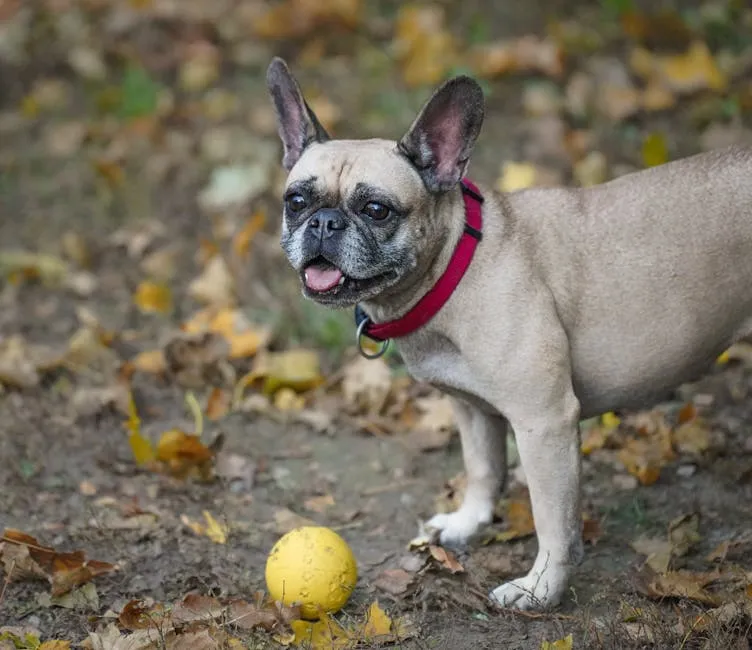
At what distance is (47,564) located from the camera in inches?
152

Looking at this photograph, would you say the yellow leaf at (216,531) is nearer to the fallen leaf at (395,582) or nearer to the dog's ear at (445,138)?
the fallen leaf at (395,582)

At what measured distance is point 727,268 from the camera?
12.6 ft

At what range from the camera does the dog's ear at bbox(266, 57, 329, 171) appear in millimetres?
3951

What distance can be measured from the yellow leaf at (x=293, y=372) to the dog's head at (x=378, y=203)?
178cm

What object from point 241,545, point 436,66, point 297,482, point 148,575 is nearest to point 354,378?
point 297,482

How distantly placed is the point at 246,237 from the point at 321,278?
2.86m

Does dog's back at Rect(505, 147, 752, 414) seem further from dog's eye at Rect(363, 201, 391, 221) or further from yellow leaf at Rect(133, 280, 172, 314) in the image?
yellow leaf at Rect(133, 280, 172, 314)

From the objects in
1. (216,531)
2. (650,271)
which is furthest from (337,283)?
(216,531)

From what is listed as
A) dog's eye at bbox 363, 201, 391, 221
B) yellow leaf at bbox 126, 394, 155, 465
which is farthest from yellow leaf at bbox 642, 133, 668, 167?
yellow leaf at bbox 126, 394, 155, 465

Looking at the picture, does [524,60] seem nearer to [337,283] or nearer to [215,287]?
[215,287]

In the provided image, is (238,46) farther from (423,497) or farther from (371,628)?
(371,628)

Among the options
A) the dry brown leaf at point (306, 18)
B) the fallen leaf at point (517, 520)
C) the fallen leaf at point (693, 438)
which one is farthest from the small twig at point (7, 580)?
the dry brown leaf at point (306, 18)

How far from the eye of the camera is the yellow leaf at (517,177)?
20.4ft

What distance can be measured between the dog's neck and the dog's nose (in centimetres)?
29
